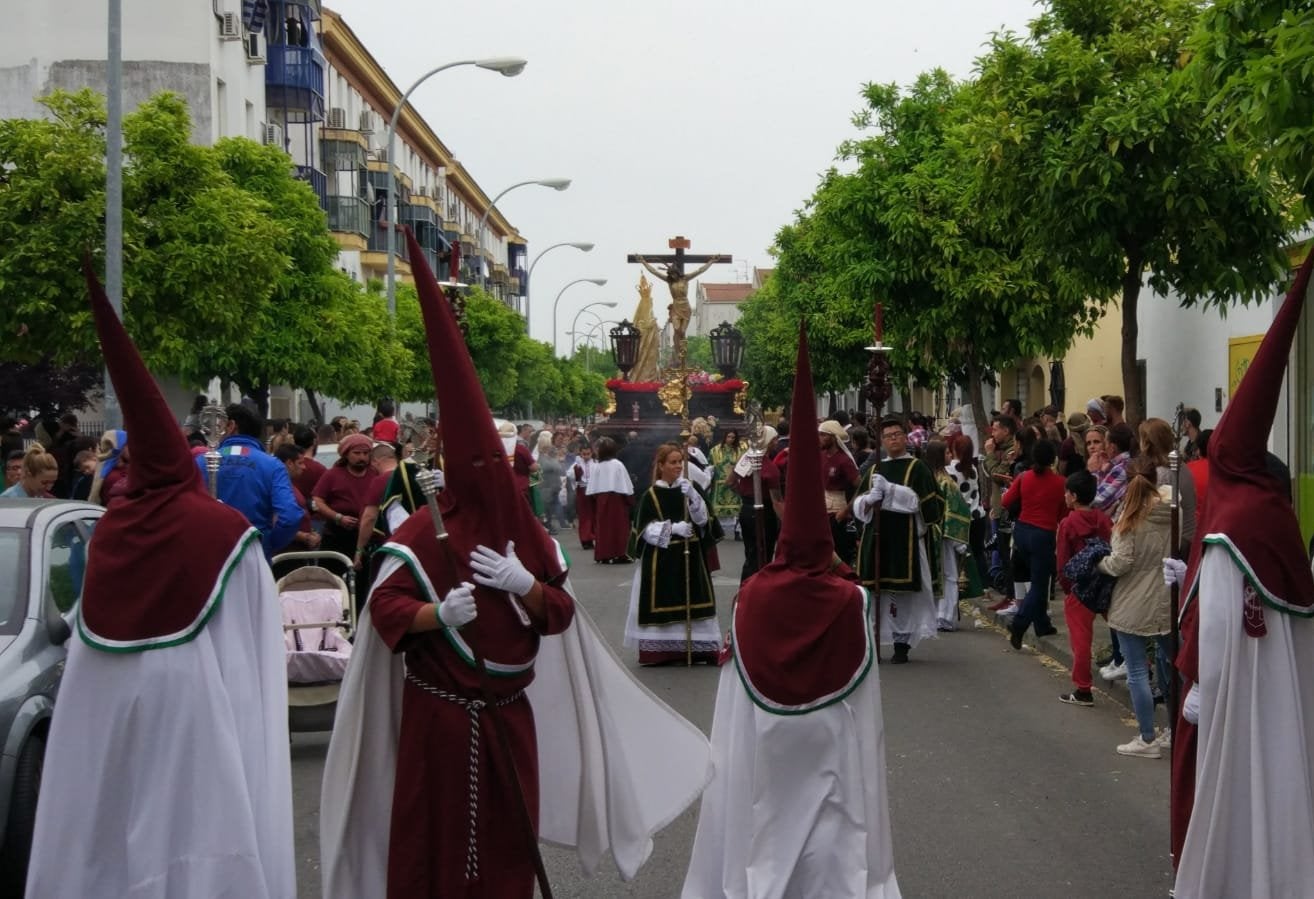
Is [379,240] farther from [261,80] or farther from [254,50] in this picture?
[254,50]

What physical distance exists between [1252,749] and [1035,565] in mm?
7387

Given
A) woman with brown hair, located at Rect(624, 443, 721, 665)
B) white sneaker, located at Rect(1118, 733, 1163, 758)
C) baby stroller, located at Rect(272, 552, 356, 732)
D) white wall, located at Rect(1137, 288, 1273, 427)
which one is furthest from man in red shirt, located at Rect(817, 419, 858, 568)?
white wall, located at Rect(1137, 288, 1273, 427)

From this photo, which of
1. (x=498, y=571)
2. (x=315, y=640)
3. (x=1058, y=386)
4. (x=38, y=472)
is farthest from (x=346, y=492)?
(x=1058, y=386)

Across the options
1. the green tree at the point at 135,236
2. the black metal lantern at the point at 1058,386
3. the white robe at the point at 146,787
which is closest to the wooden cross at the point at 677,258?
the black metal lantern at the point at 1058,386

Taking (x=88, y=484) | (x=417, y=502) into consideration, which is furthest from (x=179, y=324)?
(x=417, y=502)

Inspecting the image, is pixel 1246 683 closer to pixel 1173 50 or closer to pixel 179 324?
pixel 1173 50

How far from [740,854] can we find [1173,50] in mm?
12744

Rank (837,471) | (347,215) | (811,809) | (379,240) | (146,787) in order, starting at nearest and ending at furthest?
(146,787)
(811,809)
(837,471)
(347,215)
(379,240)

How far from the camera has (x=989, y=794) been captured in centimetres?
896

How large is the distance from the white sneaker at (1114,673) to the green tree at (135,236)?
44.4 feet

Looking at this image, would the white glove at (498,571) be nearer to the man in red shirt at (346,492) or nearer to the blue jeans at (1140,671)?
the blue jeans at (1140,671)

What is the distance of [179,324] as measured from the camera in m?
22.6

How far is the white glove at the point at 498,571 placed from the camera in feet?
18.1

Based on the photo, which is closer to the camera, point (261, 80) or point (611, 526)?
point (611, 526)
